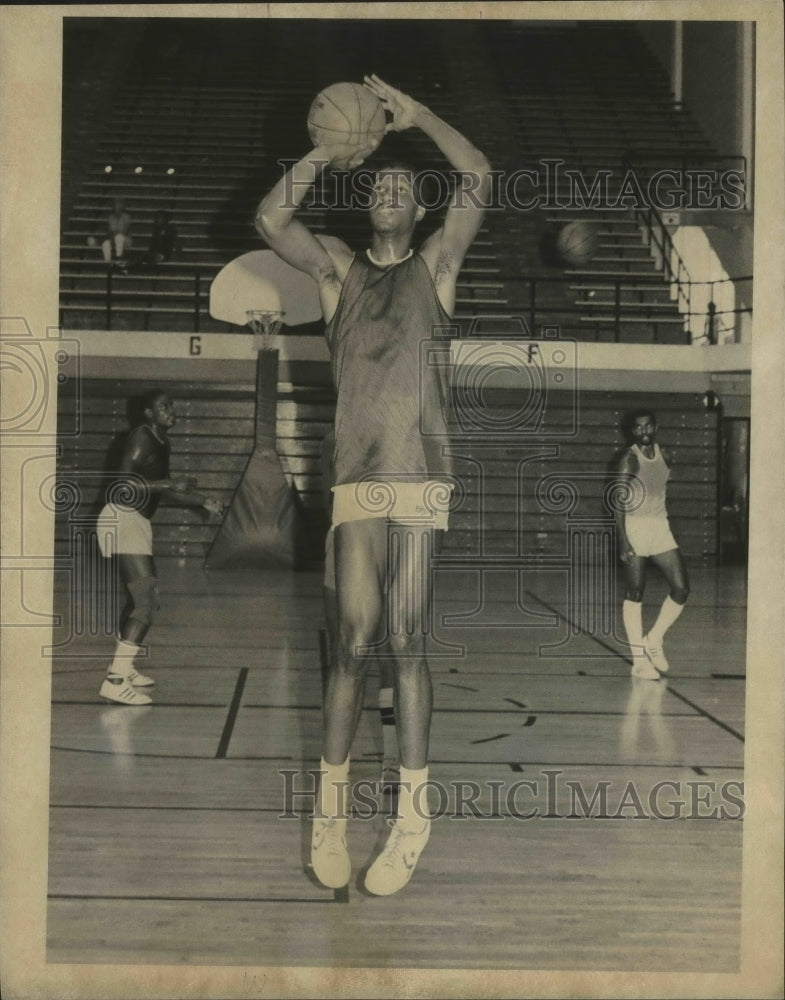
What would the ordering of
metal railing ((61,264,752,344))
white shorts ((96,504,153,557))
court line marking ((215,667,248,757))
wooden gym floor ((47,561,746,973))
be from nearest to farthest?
wooden gym floor ((47,561,746,973)), court line marking ((215,667,248,757)), white shorts ((96,504,153,557)), metal railing ((61,264,752,344))

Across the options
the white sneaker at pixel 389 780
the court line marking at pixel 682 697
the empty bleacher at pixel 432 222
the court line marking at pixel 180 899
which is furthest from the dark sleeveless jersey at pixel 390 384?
the empty bleacher at pixel 432 222

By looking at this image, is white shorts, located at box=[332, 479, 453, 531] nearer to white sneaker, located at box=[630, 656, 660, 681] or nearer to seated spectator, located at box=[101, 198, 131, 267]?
white sneaker, located at box=[630, 656, 660, 681]

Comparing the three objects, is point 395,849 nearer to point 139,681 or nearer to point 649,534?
point 139,681

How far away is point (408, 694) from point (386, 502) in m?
0.53

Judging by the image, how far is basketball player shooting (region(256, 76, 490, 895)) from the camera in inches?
134

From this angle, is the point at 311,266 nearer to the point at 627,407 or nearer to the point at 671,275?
the point at 627,407

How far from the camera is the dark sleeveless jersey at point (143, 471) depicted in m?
6.38

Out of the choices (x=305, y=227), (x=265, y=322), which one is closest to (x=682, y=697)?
(x=305, y=227)

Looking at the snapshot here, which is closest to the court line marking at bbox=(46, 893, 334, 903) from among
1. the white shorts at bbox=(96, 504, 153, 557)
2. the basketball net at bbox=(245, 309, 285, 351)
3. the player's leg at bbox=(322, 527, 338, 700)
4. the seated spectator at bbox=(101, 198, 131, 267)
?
the player's leg at bbox=(322, 527, 338, 700)

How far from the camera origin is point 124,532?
21.2 feet

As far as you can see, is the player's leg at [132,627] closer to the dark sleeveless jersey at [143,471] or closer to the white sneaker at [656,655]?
the dark sleeveless jersey at [143,471]

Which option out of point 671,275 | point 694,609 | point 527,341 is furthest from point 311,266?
point 671,275

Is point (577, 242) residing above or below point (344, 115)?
above

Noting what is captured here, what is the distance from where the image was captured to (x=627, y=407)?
48.1 ft
